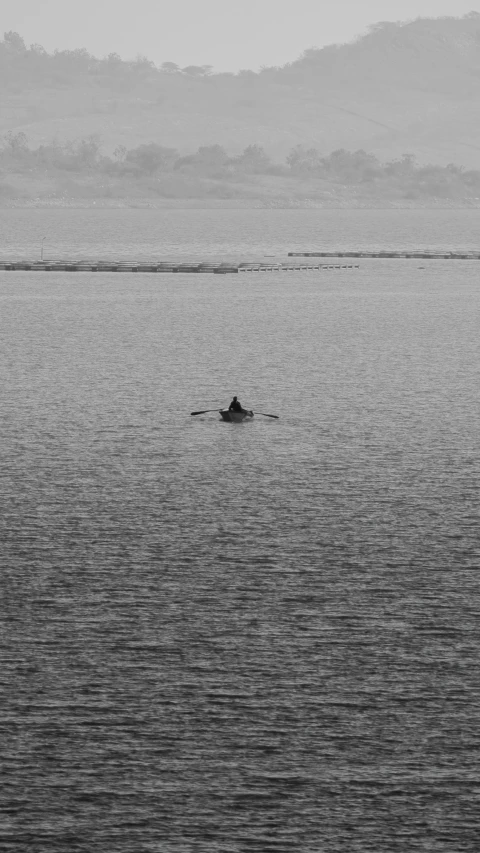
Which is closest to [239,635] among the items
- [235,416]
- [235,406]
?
[235,406]

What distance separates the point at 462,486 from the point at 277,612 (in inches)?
1148

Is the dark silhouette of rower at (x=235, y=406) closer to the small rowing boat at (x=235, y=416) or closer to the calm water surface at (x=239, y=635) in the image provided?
the small rowing boat at (x=235, y=416)

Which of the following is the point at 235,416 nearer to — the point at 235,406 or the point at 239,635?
the point at 235,406

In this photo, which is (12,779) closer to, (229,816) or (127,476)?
(229,816)

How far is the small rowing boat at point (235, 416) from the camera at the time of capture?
115 metres

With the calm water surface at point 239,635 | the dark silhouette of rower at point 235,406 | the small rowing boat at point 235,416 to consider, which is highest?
the dark silhouette of rower at point 235,406

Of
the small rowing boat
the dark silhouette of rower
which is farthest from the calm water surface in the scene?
the dark silhouette of rower

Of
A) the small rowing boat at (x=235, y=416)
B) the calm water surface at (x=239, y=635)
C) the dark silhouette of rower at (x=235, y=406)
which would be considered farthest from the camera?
the small rowing boat at (x=235, y=416)

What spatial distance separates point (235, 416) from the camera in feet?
378

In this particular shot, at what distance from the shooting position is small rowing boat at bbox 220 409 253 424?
378 feet

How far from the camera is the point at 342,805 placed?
4556cm

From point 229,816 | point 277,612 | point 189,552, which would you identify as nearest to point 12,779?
point 229,816

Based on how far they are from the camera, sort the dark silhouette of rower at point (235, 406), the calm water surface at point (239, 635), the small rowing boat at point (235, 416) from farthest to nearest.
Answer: the small rowing boat at point (235, 416) < the dark silhouette of rower at point (235, 406) < the calm water surface at point (239, 635)

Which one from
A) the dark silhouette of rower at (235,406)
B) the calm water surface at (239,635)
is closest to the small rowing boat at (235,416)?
the dark silhouette of rower at (235,406)
